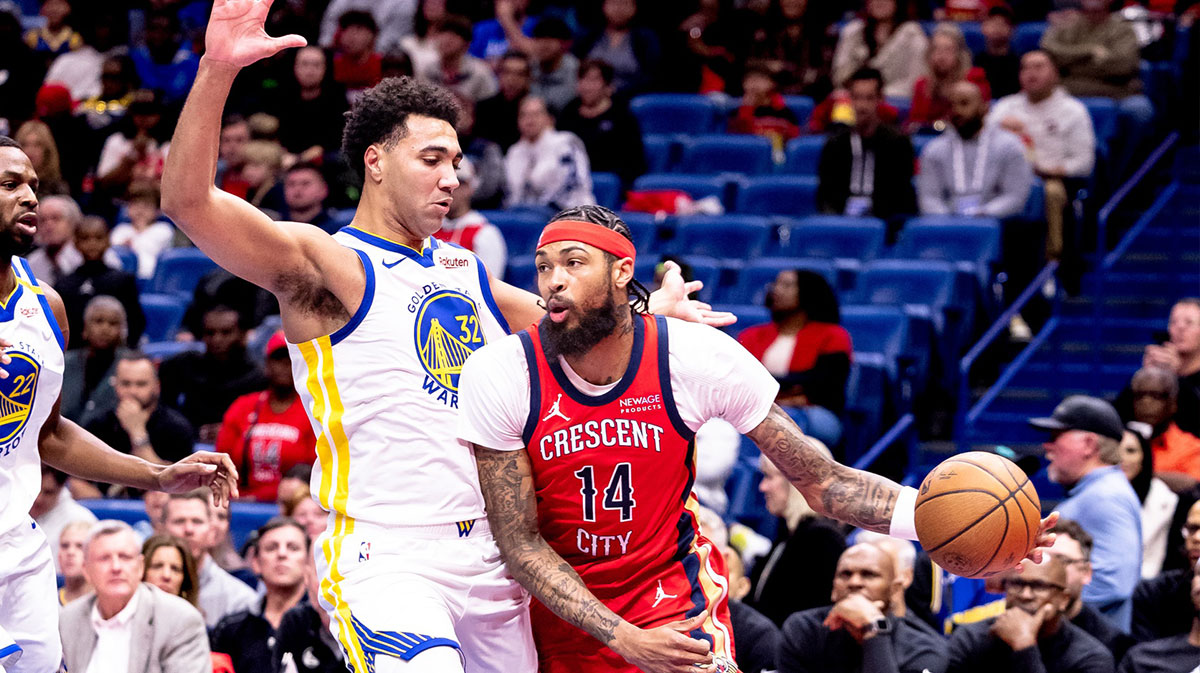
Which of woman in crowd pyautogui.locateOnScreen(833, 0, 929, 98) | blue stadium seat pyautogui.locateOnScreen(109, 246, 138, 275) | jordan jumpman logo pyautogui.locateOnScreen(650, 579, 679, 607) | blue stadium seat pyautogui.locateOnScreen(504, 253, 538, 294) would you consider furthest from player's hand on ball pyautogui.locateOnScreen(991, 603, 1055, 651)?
blue stadium seat pyautogui.locateOnScreen(109, 246, 138, 275)

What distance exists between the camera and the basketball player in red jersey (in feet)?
15.0

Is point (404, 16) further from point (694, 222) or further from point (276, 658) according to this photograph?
point (276, 658)

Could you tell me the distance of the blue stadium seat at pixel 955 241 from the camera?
10.9 meters

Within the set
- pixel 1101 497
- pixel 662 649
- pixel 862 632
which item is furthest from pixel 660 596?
pixel 1101 497

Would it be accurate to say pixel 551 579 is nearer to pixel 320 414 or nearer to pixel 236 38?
pixel 320 414

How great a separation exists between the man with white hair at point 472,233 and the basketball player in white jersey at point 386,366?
19.4 feet

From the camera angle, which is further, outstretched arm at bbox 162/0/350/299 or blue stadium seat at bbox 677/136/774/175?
blue stadium seat at bbox 677/136/774/175


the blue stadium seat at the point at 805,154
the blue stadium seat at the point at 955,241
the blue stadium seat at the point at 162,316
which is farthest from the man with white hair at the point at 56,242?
the blue stadium seat at the point at 955,241

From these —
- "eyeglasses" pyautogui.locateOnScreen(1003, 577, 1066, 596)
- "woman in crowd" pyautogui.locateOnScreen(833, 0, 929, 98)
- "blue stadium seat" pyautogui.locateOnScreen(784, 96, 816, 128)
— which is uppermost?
"woman in crowd" pyautogui.locateOnScreen(833, 0, 929, 98)

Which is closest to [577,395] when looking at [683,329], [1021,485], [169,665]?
[683,329]

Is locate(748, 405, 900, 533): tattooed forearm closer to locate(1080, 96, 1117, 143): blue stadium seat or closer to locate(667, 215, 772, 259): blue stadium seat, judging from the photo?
locate(667, 215, 772, 259): blue stadium seat

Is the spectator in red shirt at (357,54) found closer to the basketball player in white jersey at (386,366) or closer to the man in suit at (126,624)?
the man in suit at (126,624)

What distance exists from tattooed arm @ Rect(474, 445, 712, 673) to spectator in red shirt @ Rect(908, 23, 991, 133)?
8043 millimetres

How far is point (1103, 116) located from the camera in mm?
12039
